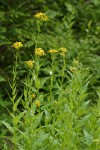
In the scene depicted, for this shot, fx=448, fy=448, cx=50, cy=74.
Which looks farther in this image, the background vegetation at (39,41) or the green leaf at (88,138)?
the background vegetation at (39,41)

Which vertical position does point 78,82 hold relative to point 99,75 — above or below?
above

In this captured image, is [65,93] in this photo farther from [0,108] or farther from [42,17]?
[0,108]

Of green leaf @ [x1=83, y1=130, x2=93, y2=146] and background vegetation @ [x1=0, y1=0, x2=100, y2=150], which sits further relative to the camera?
background vegetation @ [x1=0, y1=0, x2=100, y2=150]

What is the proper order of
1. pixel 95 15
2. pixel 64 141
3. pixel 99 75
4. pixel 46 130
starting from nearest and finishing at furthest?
pixel 64 141 → pixel 46 130 → pixel 99 75 → pixel 95 15

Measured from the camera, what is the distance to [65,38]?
458cm

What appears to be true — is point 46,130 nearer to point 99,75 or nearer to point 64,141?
point 64,141

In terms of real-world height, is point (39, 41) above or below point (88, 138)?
above

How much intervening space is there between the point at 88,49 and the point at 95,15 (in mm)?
905

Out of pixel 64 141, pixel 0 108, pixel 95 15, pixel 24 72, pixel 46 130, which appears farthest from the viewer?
pixel 95 15

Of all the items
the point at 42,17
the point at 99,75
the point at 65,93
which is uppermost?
the point at 42,17

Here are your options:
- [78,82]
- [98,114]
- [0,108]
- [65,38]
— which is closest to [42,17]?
[78,82]

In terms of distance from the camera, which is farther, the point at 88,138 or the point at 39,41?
the point at 39,41

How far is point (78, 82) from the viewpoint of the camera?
2348mm

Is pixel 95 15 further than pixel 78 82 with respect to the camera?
Yes
